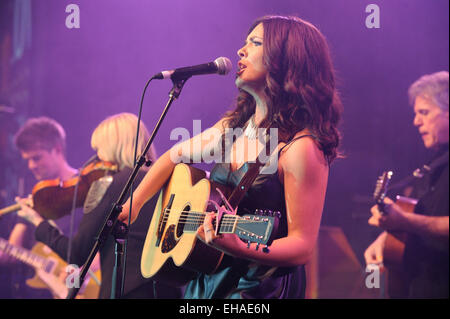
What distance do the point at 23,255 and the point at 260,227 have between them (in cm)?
274

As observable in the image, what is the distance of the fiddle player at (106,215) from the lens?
262cm

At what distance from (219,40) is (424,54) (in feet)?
4.17

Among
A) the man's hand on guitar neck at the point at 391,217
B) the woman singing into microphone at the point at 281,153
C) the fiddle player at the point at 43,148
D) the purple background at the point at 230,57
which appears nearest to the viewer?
the woman singing into microphone at the point at 281,153

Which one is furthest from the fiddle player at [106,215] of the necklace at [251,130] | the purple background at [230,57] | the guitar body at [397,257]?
the guitar body at [397,257]

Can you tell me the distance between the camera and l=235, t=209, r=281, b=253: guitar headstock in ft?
5.11

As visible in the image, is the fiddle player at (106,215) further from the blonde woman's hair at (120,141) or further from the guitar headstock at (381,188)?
the guitar headstock at (381,188)

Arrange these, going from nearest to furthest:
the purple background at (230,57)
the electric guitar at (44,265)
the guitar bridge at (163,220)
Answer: the guitar bridge at (163,220)
the purple background at (230,57)
the electric guitar at (44,265)

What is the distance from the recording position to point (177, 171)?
2336mm

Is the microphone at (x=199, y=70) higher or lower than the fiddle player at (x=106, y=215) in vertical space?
higher

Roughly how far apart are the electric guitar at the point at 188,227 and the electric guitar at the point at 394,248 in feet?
3.82

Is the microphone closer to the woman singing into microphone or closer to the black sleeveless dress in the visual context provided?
the woman singing into microphone

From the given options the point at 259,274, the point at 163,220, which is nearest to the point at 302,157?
the point at 259,274

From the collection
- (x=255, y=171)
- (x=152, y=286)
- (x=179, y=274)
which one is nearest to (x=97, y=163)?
(x=152, y=286)

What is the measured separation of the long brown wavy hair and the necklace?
49 millimetres
